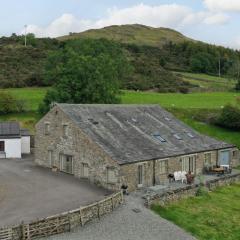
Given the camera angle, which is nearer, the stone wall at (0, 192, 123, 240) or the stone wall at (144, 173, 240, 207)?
the stone wall at (0, 192, 123, 240)

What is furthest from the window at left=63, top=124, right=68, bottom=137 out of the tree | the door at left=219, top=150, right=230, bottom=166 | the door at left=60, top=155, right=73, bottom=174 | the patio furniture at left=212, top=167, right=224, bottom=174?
the tree

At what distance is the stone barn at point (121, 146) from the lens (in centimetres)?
4019

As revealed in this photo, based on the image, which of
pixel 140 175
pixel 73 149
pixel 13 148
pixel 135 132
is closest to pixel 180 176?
pixel 140 175

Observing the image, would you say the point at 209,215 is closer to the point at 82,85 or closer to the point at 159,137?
the point at 159,137

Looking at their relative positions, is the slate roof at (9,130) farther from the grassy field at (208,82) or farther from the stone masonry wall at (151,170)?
the grassy field at (208,82)

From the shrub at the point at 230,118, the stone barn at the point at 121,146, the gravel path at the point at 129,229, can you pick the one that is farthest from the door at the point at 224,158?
the gravel path at the point at 129,229

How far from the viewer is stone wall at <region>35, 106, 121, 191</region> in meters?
40.1

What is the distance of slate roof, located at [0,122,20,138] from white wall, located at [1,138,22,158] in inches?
21.5

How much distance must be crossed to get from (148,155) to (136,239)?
1300 centimetres

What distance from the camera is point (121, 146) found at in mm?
41594

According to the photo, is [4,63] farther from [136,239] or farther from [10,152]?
[136,239]

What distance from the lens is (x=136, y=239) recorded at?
96.1 feet

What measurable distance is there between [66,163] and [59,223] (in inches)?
630

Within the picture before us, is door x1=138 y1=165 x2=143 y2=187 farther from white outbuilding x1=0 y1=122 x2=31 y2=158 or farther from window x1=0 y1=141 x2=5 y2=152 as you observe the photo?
window x1=0 y1=141 x2=5 y2=152
